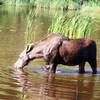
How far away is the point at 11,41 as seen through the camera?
63.6 feet

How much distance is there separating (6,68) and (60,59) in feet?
5.61

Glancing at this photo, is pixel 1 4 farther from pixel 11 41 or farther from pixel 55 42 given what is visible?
pixel 55 42

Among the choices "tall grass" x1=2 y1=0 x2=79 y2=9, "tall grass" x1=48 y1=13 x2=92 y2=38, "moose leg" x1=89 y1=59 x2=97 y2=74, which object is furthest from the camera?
"tall grass" x1=2 y1=0 x2=79 y2=9

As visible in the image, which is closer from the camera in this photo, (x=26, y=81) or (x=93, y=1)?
(x=26, y=81)

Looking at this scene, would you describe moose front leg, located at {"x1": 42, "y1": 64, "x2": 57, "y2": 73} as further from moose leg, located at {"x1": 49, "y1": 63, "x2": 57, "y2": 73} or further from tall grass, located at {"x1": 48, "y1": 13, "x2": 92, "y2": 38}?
tall grass, located at {"x1": 48, "y1": 13, "x2": 92, "y2": 38}

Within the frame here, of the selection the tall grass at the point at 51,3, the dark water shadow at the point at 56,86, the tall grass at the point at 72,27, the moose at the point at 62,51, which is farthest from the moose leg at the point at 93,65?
the tall grass at the point at 51,3

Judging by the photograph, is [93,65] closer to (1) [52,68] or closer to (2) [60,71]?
(2) [60,71]

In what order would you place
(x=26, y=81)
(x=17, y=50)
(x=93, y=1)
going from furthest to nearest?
(x=93, y=1) < (x=17, y=50) < (x=26, y=81)

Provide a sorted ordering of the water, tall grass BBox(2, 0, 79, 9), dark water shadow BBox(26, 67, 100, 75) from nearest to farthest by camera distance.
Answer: the water
dark water shadow BBox(26, 67, 100, 75)
tall grass BBox(2, 0, 79, 9)

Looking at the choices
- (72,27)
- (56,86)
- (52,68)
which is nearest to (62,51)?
(52,68)

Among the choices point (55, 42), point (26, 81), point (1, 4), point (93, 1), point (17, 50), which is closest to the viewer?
point (26, 81)

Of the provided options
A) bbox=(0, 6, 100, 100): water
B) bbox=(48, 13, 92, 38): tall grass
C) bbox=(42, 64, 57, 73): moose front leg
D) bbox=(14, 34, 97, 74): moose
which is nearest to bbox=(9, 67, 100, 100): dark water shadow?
bbox=(0, 6, 100, 100): water

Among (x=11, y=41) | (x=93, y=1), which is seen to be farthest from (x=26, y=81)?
(x=93, y=1)

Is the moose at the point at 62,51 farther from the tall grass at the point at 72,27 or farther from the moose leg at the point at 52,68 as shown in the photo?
the tall grass at the point at 72,27
